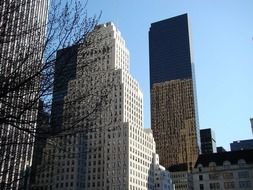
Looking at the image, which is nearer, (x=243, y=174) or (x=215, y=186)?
(x=243, y=174)

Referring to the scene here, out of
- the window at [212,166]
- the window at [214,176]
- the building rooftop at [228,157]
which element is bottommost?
the window at [214,176]

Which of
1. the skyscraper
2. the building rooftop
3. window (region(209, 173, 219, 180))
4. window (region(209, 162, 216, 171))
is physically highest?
the building rooftop

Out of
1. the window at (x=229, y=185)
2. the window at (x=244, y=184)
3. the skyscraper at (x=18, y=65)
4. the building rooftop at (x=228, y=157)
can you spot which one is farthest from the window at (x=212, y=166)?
the skyscraper at (x=18, y=65)

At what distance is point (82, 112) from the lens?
54.7ft

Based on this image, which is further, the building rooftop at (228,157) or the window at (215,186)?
the building rooftop at (228,157)

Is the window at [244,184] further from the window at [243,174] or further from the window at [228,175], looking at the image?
the window at [228,175]

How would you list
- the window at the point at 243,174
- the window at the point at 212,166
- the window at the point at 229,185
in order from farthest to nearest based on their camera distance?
the window at the point at 212,166
the window at the point at 243,174
the window at the point at 229,185

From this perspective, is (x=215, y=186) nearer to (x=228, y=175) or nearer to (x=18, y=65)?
(x=228, y=175)

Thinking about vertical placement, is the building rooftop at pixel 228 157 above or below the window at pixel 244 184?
above

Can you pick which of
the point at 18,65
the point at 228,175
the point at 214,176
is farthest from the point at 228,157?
the point at 18,65

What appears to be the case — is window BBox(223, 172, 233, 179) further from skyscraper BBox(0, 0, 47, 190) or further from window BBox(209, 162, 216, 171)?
skyscraper BBox(0, 0, 47, 190)

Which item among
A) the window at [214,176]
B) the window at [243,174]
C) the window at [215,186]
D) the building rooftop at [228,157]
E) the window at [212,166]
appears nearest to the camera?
the window at [243,174]

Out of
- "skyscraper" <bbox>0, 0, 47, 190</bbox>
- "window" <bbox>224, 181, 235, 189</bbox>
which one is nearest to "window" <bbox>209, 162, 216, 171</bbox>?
"window" <bbox>224, 181, 235, 189</bbox>

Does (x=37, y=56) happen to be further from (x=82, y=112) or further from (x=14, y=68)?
(x=82, y=112)
